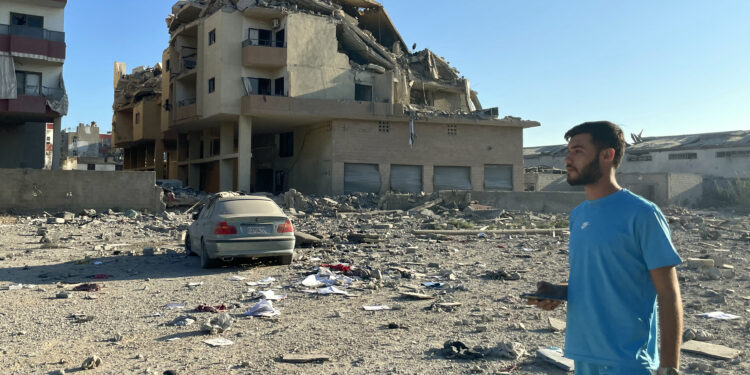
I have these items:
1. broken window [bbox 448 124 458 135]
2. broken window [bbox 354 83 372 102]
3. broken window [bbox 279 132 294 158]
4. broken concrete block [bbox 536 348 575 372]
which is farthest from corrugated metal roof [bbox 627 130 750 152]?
broken concrete block [bbox 536 348 575 372]

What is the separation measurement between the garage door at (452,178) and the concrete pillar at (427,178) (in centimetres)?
48

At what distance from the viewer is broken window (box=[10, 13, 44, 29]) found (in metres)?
29.5

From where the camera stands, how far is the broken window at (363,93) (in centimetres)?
3803

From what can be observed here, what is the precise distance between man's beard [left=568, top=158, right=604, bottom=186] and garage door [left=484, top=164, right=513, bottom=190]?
126 ft

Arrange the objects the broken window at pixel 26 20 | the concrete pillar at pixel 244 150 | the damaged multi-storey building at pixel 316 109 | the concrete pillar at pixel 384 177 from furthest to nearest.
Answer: the concrete pillar at pixel 384 177 < the damaged multi-storey building at pixel 316 109 < the concrete pillar at pixel 244 150 < the broken window at pixel 26 20

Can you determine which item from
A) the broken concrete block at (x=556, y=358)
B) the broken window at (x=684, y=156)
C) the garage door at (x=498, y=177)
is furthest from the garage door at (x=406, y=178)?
the broken concrete block at (x=556, y=358)

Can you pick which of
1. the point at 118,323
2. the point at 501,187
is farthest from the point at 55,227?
the point at 501,187

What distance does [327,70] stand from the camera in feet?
119

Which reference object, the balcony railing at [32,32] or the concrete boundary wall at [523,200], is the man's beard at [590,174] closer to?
the concrete boundary wall at [523,200]

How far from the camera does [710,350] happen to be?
17.7 feet

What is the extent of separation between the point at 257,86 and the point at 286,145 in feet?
23.3

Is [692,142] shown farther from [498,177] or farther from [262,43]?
[262,43]

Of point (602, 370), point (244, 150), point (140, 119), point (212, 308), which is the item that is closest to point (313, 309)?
point (212, 308)

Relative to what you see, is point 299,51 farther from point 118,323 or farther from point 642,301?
point 642,301
